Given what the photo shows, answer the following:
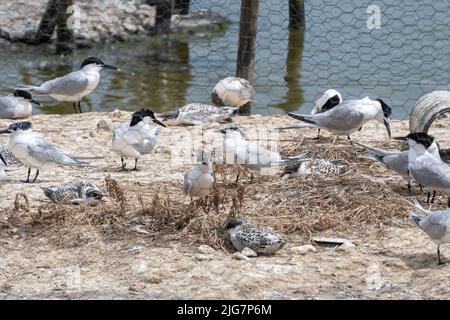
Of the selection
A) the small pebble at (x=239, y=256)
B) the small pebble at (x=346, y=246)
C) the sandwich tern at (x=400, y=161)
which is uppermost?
the sandwich tern at (x=400, y=161)

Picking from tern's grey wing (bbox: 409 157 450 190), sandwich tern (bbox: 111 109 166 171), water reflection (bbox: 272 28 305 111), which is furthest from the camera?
water reflection (bbox: 272 28 305 111)

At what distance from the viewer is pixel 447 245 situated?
5406mm

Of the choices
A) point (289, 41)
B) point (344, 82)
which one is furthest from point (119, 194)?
point (289, 41)

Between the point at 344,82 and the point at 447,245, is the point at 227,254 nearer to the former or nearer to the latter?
the point at 447,245

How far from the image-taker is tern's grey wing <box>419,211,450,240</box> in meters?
5.10

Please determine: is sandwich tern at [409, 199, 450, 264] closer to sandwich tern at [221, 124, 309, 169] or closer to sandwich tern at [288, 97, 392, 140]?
sandwich tern at [221, 124, 309, 169]

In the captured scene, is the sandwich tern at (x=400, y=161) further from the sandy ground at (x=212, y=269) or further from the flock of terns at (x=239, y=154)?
the sandy ground at (x=212, y=269)

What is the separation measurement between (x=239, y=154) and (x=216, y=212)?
881mm

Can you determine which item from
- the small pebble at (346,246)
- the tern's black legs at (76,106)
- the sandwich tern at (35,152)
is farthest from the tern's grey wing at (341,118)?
the tern's black legs at (76,106)

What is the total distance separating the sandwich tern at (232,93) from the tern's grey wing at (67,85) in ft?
3.46

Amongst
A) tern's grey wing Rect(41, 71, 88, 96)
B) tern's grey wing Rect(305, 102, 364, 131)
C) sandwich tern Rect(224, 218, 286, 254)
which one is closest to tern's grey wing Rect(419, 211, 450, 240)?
sandwich tern Rect(224, 218, 286, 254)

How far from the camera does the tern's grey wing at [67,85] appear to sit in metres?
8.83

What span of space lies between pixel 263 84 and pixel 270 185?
4.17 meters

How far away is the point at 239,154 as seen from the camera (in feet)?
21.3
